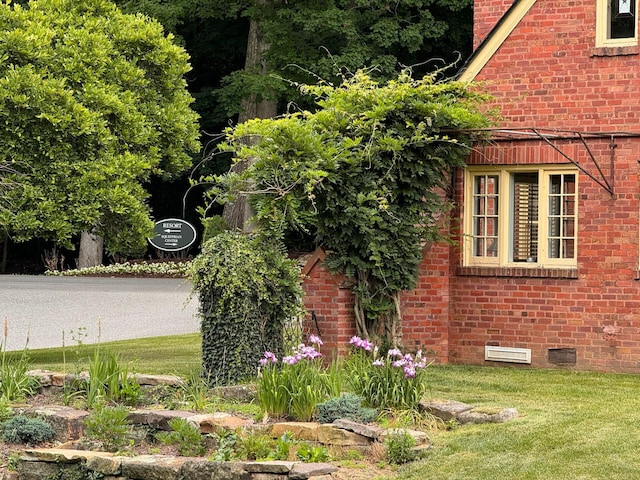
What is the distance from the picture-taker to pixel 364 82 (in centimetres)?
1342

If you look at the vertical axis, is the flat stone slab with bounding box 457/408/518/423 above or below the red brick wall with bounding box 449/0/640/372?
below

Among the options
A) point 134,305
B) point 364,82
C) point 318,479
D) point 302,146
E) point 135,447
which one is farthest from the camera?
point 134,305

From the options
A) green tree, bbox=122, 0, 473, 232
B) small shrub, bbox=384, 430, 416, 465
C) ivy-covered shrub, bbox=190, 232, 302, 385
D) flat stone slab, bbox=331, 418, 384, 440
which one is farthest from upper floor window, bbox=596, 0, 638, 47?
green tree, bbox=122, 0, 473, 232

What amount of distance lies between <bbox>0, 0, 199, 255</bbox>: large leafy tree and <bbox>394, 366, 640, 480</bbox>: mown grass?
209 inches

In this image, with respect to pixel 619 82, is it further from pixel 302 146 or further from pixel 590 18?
pixel 302 146

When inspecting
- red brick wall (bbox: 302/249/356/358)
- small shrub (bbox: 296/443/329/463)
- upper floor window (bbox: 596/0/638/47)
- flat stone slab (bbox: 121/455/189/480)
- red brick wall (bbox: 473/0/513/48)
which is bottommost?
flat stone slab (bbox: 121/455/189/480)

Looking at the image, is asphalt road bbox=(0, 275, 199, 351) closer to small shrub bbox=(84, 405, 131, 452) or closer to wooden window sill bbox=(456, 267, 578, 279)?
wooden window sill bbox=(456, 267, 578, 279)

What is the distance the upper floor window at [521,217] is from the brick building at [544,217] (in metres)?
0.01

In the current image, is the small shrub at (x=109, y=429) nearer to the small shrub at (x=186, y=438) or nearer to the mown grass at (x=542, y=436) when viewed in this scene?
the small shrub at (x=186, y=438)

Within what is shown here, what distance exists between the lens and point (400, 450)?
27.7 feet

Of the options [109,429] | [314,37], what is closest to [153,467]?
[109,429]

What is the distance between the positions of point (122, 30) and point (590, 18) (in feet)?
21.0

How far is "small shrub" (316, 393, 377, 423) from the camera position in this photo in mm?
9055

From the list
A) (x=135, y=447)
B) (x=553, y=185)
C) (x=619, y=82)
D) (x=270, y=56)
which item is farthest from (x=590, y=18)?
(x=270, y=56)
